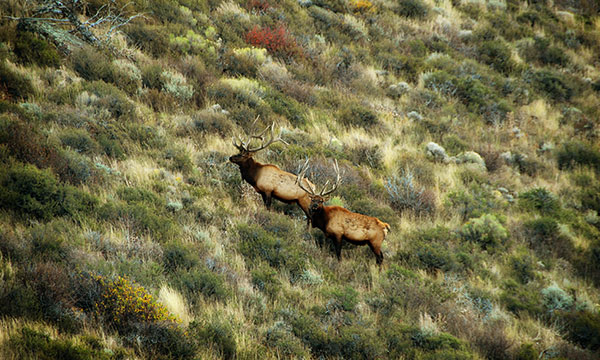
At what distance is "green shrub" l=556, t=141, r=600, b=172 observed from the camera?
13320mm

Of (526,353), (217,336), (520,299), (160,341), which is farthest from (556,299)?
(160,341)

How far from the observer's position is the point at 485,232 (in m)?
8.84

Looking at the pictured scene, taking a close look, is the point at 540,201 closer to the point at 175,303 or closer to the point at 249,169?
the point at 249,169

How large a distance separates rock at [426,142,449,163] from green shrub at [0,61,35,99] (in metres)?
9.47

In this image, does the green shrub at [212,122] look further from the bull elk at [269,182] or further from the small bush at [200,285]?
the small bush at [200,285]

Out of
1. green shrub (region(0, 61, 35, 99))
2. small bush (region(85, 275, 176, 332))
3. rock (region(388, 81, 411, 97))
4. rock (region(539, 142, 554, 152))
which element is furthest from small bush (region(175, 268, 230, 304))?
rock (region(539, 142, 554, 152))

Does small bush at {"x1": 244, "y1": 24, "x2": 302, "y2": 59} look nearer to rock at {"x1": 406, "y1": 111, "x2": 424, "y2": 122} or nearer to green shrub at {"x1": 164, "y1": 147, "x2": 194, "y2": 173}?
rock at {"x1": 406, "y1": 111, "x2": 424, "y2": 122}

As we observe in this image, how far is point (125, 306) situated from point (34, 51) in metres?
7.72

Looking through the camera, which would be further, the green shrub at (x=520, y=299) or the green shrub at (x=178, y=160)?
the green shrub at (x=178, y=160)

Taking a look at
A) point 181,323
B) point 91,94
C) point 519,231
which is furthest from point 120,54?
point 519,231

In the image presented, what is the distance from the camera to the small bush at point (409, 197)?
9.34 m

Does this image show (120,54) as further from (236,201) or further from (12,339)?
(12,339)

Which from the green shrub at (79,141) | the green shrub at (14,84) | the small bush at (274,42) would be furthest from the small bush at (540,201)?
the green shrub at (14,84)

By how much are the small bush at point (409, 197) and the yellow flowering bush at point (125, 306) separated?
5781mm
